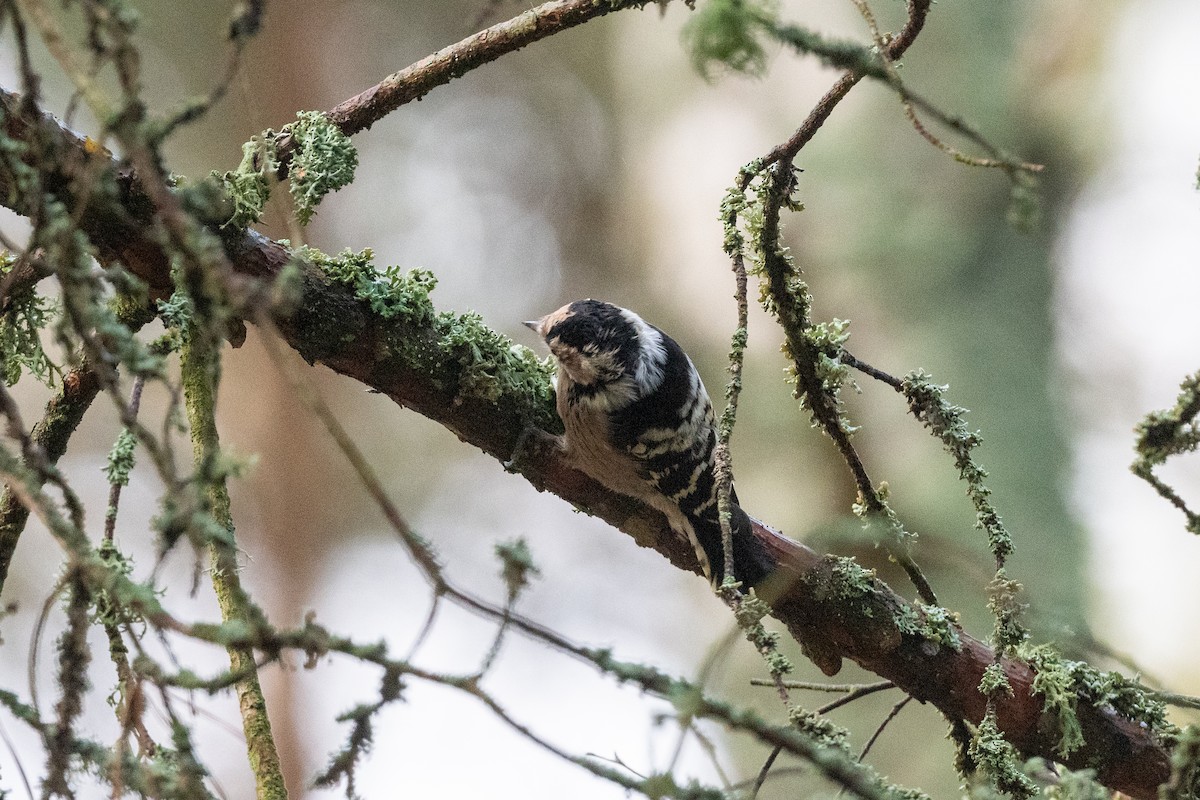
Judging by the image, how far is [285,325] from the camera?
5.24ft

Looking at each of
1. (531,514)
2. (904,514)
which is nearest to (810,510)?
(904,514)

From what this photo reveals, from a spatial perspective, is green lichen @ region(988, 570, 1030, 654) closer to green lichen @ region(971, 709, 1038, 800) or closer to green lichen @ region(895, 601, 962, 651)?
green lichen @ region(971, 709, 1038, 800)

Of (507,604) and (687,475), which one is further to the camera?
(687,475)

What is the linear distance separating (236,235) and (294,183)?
0.47ft

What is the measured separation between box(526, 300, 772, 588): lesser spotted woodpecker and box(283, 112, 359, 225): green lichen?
2.12ft

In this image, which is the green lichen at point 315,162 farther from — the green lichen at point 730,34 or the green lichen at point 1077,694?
the green lichen at point 1077,694

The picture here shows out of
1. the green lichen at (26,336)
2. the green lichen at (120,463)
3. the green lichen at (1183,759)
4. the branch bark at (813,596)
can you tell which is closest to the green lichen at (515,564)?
the green lichen at (1183,759)

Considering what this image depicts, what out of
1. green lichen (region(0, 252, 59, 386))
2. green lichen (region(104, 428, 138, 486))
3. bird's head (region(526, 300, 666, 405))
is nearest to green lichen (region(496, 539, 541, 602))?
green lichen (region(104, 428, 138, 486))

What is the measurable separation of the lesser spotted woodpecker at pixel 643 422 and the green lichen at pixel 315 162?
0.65 m

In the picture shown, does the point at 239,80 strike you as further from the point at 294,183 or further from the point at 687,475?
the point at 687,475

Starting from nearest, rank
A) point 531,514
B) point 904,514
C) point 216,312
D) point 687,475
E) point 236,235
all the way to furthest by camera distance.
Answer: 1. point 216,312
2. point 236,235
3. point 687,475
4. point 904,514
5. point 531,514

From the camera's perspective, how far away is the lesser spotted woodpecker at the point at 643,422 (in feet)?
6.57

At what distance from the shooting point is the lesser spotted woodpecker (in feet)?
6.57

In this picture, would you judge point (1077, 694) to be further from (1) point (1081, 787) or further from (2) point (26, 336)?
(2) point (26, 336)
